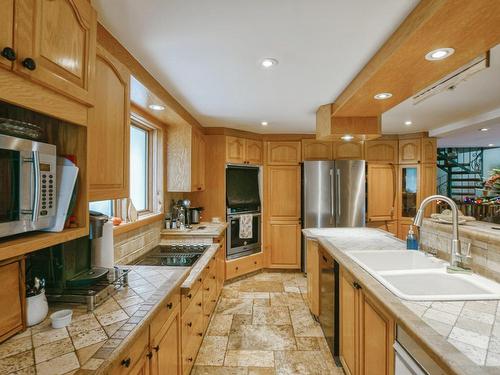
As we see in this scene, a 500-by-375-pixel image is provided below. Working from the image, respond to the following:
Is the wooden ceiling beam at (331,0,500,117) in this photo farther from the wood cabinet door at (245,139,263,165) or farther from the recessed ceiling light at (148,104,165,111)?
the wood cabinet door at (245,139,263,165)

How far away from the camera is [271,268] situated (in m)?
4.53

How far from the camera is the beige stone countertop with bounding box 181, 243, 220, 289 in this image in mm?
1851

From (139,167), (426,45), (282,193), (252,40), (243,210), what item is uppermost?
(252,40)

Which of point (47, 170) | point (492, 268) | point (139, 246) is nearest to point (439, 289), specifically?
point (492, 268)

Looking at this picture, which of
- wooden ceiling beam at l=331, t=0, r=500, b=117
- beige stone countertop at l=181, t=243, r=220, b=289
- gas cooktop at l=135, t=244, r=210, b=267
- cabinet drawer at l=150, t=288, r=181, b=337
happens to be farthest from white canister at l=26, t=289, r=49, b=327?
wooden ceiling beam at l=331, t=0, r=500, b=117

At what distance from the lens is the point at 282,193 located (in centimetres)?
449

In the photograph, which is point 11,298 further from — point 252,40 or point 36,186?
point 252,40

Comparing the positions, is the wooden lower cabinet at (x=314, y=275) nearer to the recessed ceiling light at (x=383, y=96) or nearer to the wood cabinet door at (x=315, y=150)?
the recessed ceiling light at (x=383, y=96)

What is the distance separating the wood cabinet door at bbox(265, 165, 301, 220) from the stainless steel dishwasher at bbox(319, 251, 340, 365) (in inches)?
76.3

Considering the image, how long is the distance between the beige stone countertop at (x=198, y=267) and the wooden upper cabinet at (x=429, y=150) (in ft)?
12.1

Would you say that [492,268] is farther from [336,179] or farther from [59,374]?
[336,179]

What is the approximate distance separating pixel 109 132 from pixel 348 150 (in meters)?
3.90

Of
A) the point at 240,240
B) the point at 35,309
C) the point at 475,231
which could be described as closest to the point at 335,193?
the point at 240,240

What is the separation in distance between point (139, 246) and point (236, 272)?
1860 mm
